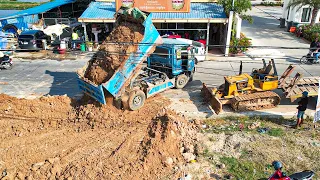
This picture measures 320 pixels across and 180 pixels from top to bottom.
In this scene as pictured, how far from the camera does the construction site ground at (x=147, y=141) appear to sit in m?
9.34

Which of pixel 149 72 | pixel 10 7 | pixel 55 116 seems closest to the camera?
pixel 55 116

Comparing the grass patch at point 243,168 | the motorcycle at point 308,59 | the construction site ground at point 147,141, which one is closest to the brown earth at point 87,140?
the construction site ground at point 147,141

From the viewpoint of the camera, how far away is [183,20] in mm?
21547

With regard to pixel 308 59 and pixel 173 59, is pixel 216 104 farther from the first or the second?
pixel 308 59

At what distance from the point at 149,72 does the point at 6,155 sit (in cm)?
740

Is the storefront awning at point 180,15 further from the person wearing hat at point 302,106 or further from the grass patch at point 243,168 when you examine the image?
the grass patch at point 243,168

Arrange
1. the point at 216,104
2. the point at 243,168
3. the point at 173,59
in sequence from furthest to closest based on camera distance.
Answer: the point at 173,59 < the point at 216,104 < the point at 243,168

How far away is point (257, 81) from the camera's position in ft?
45.8

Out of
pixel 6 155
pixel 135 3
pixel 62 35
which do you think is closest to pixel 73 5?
pixel 62 35

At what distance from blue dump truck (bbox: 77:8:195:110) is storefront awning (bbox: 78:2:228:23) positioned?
262 inches

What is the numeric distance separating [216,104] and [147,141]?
4007 millimetres

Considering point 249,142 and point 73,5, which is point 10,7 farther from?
point 249,142

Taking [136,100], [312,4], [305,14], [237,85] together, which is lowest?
[136,100]

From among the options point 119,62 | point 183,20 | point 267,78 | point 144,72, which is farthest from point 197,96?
point 183,20
